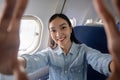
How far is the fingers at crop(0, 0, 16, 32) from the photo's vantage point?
0.75ft

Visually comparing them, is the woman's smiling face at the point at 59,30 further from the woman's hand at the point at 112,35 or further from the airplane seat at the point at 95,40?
the woman's hand at the point at 112,35

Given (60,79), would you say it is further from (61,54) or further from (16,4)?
(16,4)

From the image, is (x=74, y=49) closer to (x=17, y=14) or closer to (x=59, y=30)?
(x=59, y=30)

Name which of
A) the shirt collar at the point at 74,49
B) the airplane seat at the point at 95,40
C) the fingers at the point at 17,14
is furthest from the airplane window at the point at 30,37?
the fingers at the point at 17,14

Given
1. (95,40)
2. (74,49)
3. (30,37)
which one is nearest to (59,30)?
(74,49)

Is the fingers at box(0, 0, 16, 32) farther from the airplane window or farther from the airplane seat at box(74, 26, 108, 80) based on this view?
the airplane window

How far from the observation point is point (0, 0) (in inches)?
51.7

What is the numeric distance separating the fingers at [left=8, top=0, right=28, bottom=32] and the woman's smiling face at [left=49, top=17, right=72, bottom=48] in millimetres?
663

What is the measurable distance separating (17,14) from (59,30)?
695 mm

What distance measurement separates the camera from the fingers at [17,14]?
25 centimetres

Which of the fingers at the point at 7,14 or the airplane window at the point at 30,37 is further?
the airplane window at the point at 30,37

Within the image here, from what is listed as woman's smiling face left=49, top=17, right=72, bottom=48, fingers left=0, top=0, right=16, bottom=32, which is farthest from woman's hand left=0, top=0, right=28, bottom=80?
woman's smiling face left=49, top=17, right=72, bottom=48

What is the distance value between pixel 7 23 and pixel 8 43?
21 mm

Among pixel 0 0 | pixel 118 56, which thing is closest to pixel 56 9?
pixel 0 0
